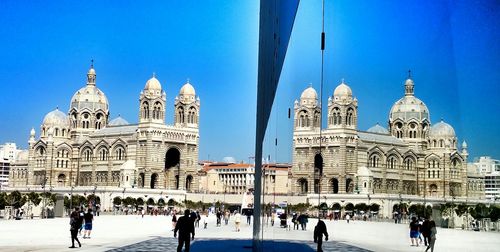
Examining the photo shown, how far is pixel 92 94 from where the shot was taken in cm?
10250

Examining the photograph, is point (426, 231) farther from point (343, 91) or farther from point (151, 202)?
point (151, 202)

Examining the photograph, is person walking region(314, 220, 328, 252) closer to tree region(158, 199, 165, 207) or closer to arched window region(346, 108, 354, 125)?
arched window region(346, 108, 354, 125)

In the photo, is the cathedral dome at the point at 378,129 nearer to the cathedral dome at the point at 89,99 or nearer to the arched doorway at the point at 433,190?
the arched doorway at the point at 433,190

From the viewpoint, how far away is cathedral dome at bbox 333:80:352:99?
2980 mm

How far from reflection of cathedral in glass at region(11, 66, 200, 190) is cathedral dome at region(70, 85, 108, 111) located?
144 mm

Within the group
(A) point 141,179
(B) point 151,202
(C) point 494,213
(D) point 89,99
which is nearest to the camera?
(C) point 494,213

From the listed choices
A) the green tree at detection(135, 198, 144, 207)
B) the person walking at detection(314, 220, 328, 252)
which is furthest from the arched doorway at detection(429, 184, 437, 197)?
the green tree at detection(135, 198, 144, 207)

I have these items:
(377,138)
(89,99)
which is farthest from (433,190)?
(89,99)

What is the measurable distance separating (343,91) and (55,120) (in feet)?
340

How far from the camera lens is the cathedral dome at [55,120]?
10209cm

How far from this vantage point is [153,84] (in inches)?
3595

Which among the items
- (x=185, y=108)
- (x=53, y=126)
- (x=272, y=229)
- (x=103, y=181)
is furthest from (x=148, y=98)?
(x=272, y=229)

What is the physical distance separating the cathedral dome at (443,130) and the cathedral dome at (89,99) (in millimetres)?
101837

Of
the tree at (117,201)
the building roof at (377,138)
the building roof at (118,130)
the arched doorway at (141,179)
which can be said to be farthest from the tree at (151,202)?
the building roof at (377,138)
